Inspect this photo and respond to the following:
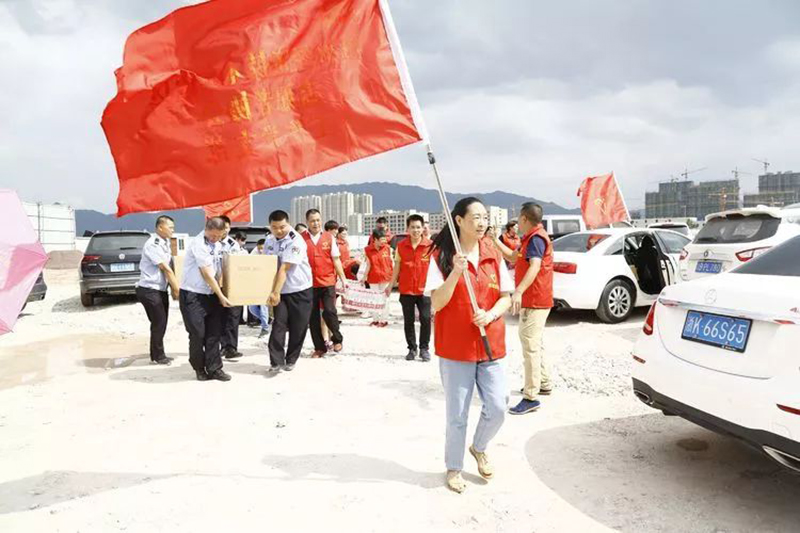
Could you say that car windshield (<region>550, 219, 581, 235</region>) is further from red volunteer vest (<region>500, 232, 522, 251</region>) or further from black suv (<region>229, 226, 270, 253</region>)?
black suv (<region>229, 226, 270, 253</region>)

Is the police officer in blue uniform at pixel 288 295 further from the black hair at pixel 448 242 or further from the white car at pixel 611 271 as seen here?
the white car at pixel 611 271

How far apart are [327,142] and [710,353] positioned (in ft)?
8.65

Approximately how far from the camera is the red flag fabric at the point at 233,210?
6.84 metres

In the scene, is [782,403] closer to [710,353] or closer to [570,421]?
[710,353]

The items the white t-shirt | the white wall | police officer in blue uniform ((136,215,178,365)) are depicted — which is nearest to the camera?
the white t-shirt

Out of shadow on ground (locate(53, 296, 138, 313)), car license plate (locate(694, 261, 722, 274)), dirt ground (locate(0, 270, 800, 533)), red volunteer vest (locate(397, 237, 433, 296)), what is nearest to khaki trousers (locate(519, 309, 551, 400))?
dirt ground (locate(0, 270, 800, 533))

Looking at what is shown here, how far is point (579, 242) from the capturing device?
902 centimetres

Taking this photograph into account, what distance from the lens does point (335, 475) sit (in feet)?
11.7

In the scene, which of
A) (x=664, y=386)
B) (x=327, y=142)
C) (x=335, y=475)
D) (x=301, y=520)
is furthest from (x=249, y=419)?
(x=664, y=386)

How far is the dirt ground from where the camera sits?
302cm

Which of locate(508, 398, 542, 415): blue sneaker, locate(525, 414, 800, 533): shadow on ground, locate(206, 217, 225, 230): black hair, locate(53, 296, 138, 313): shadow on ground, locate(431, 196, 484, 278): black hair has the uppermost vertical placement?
locate(206, 217, 225, 230): black hair

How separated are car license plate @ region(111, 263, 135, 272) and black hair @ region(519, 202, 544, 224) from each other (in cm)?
1030

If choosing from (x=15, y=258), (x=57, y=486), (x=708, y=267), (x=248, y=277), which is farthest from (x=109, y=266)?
(x=708, y=267)

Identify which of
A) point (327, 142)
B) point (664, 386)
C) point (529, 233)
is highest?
point (327, 142)
